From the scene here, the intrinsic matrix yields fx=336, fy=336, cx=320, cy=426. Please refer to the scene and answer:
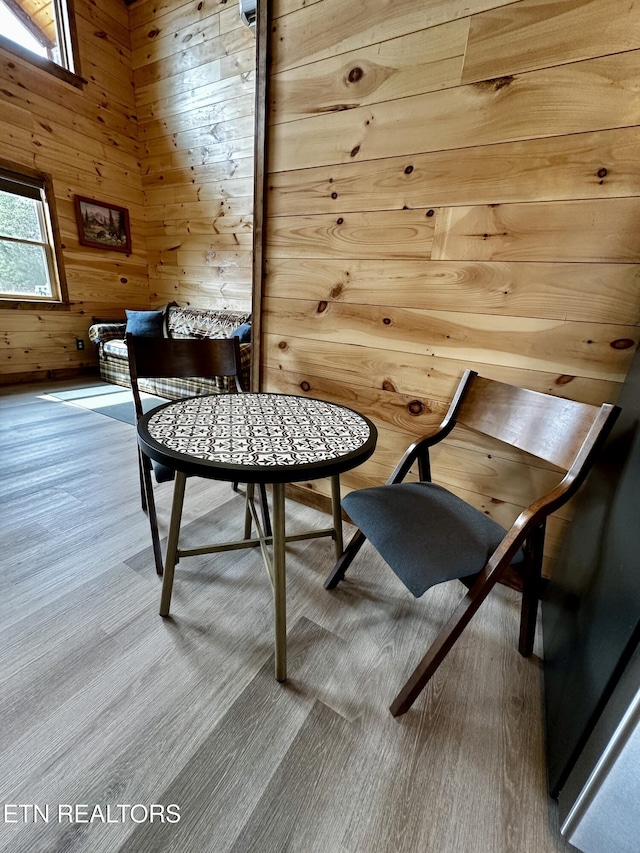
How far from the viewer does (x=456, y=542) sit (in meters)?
0.85

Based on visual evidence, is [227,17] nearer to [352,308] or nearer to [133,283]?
[133,283]

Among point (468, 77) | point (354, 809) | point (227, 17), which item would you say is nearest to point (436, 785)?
point (354, 809)

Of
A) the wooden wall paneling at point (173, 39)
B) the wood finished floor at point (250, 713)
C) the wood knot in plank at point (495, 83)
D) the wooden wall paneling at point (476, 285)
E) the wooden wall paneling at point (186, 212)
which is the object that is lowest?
the wood finished floor at point (250, 713)

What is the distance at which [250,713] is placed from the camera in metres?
0.86

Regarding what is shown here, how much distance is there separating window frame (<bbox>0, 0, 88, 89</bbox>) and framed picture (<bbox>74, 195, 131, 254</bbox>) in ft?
3.44

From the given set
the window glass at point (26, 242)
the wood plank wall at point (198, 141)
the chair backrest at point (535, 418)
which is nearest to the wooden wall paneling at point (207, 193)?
the wood plank wall at point (198, 141)

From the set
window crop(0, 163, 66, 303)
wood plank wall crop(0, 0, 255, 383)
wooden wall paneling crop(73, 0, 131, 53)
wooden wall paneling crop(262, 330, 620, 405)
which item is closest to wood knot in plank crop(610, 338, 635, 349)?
wooden wall paneling crop(262, 330, 620, 405)

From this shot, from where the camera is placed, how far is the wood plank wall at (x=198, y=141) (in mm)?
3432

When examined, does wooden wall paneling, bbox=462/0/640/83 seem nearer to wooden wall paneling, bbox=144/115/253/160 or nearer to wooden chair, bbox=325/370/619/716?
wooden chair, bbox=325/370/619/716

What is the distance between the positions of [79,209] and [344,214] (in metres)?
3.93

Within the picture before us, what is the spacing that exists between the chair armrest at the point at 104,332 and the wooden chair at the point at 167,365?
2917 millimetres

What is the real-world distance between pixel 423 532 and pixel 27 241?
4.64 metres

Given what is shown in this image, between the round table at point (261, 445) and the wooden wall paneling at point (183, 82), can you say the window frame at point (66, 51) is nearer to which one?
the wooden wall paneling at point (183, 82)

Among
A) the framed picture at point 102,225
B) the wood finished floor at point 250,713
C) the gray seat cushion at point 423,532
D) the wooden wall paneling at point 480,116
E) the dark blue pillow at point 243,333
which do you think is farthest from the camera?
the framed picture at point 102,225
